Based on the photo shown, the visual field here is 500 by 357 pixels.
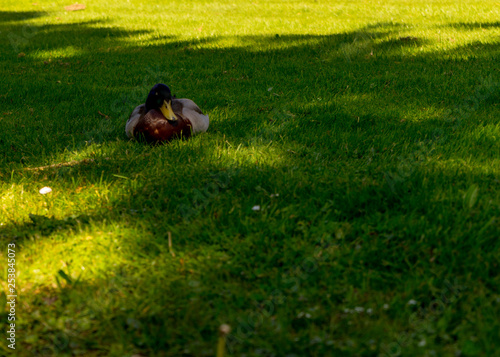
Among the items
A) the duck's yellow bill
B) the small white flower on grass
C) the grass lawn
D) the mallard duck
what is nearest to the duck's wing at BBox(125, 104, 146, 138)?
the mallard duck

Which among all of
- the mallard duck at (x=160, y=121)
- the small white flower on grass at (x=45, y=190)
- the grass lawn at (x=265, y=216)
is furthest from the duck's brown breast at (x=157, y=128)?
the small white flower on grass at (x=45, y=190)

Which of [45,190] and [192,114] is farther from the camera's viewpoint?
[192,114]

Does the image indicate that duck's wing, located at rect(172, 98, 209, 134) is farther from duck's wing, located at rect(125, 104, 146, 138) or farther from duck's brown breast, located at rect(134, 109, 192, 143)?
duck's wing, located at rect(125, 104, 146, 138)

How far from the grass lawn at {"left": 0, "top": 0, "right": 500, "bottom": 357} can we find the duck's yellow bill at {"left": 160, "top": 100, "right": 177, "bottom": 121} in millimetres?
262

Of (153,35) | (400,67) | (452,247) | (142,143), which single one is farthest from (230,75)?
(452,247)

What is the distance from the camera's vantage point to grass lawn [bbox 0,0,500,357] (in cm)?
235

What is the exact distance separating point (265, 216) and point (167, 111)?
184cm

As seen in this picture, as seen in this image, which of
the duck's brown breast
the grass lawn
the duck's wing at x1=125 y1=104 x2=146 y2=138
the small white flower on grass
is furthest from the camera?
the duck's wing at x1=125 y1=104 x2=146 y2=138

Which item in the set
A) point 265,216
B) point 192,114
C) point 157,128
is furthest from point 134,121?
point 265,216

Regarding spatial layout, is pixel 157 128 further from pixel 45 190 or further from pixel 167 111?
pixel 45 190

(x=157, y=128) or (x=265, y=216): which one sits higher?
(x=157, y=128)

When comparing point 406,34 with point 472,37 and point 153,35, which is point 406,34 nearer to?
point 472,37

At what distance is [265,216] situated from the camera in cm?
315

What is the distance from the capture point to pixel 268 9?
14.3 meters
